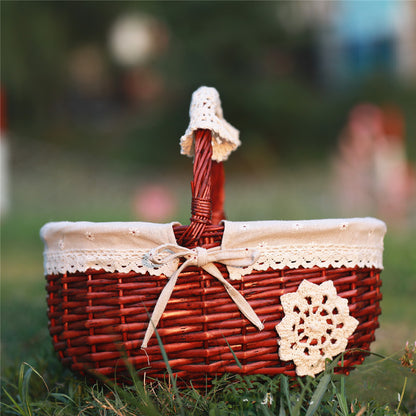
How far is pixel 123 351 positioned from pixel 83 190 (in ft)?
28.1

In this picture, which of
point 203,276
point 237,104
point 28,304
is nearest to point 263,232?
point 203,276

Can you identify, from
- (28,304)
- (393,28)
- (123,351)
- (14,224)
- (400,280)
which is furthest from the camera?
(393,28)


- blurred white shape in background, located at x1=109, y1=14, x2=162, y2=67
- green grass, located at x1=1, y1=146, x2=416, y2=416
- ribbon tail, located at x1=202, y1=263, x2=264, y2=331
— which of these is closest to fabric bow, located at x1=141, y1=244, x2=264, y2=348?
ribbon tail, located at x1=202, y1=263, x2=264, y2=331

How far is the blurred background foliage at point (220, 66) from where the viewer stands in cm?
1158

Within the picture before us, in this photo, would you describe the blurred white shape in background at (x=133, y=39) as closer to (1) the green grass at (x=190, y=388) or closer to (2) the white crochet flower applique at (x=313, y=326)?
(1) the green grass at (x=190, y=388)

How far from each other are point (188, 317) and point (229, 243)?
7.2 inches

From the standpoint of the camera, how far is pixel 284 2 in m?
11.8

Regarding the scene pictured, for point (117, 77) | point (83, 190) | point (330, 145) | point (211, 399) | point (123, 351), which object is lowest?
point (211, 399)

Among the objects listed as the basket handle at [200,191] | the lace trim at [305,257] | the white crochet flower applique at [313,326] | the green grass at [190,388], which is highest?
the basket handle at [200,191]

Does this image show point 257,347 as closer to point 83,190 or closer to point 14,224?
point 14,224

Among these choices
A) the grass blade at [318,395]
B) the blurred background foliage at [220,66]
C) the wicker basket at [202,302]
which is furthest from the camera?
the blurred background foliage at [220,66]

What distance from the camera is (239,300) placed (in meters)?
1.21

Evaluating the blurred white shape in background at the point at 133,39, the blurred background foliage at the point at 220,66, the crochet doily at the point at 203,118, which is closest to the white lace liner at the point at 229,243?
the crochet doily at the point at 203,118

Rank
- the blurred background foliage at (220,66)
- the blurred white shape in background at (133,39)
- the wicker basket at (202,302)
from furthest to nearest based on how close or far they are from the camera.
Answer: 1. the blurred white shape in background at (133,39)
2. the blurred background foliage at (220,66)
3. the wicker basket at (202,302)
